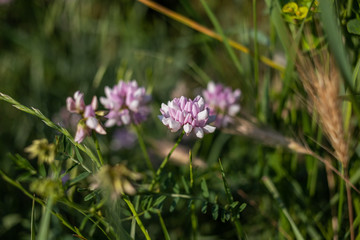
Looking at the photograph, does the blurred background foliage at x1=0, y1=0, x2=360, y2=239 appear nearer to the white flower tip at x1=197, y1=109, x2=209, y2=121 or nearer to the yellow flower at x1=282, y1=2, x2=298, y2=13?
the yellow flower at x1=282, y1=2, x2=298, y2=13

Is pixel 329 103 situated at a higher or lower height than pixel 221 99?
higher

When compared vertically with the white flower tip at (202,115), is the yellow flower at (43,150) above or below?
below

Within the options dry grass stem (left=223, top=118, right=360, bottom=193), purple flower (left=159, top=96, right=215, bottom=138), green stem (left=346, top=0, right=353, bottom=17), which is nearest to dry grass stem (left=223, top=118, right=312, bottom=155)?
dry grass stem (left=223, top=118, right=360, bottom=193)

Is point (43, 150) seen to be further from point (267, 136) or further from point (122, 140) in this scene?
point (122, 140)

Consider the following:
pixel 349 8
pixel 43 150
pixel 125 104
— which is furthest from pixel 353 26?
pixel 43 150

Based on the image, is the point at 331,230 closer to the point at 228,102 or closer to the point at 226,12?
the point at 228,102

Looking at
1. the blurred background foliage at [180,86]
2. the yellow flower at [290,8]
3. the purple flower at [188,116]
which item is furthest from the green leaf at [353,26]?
the purple flower at [188,116]

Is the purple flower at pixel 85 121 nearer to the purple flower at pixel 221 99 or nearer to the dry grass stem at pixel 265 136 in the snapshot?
the dry grass stem at pixel 265 136
